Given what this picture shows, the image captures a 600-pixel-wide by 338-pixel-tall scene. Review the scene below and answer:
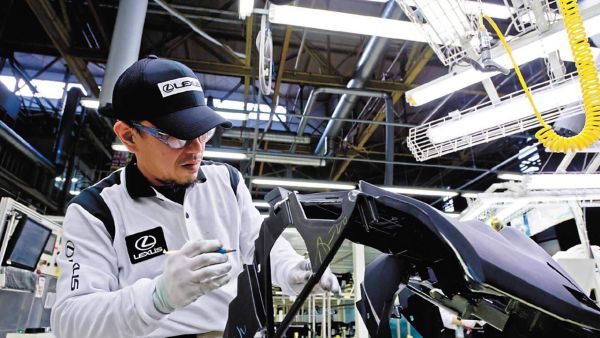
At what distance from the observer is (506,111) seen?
2283 mm

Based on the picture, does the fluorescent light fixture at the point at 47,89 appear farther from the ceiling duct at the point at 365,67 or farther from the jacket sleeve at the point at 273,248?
the jacket sleeve at the point at 273,248

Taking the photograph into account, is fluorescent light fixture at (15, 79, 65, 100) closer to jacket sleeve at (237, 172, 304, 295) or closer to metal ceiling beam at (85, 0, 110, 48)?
metal ceiling beam at (85, 0, 110, 48)

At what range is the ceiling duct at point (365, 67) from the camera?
4.19 meters

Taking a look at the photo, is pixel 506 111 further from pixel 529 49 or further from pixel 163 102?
pixel 163 102

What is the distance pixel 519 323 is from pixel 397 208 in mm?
312

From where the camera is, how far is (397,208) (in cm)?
66

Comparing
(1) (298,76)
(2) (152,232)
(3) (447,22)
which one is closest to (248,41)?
(1) (298,76)

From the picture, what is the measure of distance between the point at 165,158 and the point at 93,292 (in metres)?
0.38

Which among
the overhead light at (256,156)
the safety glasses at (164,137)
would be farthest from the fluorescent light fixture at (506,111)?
the overhead light at (256,156)

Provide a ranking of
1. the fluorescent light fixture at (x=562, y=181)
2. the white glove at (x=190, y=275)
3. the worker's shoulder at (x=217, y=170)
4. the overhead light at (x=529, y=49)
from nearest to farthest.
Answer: the white glove at (x=190, y=275)
the worker's shoulder at (x=217, y=170)
the overhead light at (x=529, y=49)
the fluorescent light fixture at (x=562, y=181)

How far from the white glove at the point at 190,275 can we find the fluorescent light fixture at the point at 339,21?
207 centimetres

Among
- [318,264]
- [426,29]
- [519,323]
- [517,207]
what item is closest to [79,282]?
[318,264]

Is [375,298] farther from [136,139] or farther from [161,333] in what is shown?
[136,139]

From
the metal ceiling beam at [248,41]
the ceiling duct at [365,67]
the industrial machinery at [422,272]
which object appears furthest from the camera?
the metal ceiling beam at [248,41]
